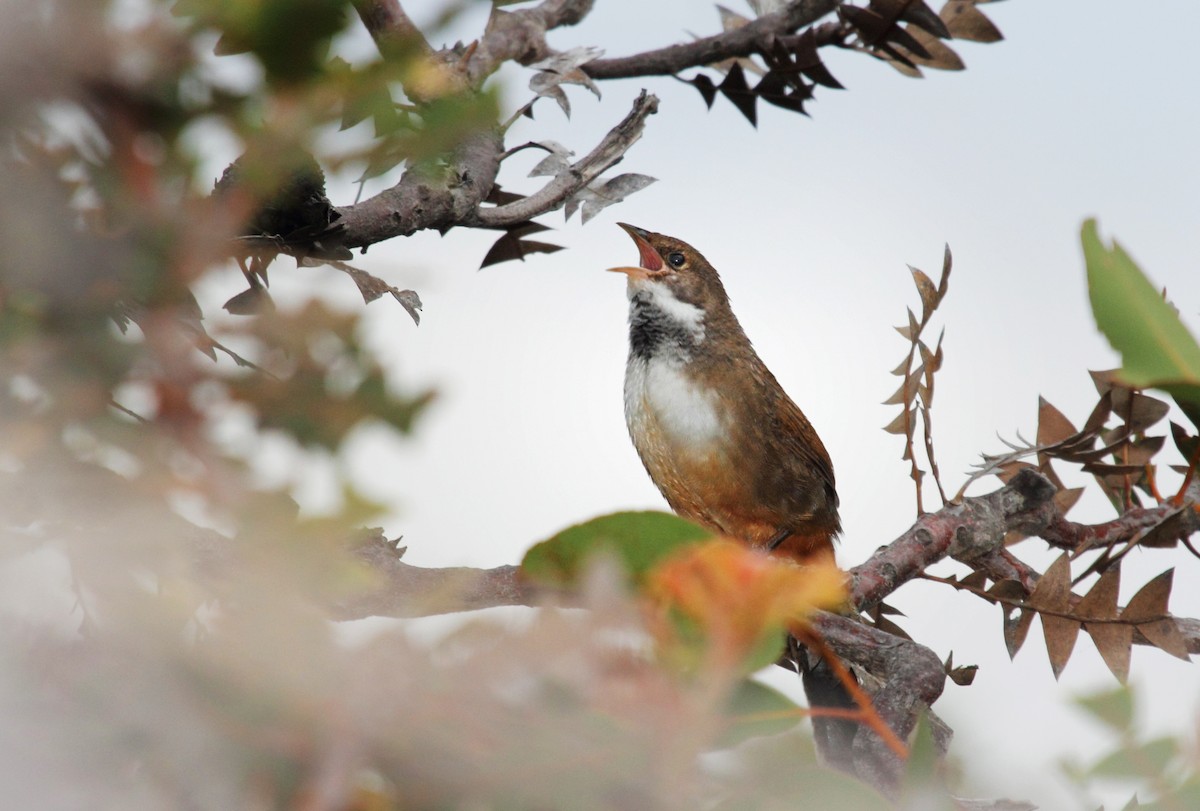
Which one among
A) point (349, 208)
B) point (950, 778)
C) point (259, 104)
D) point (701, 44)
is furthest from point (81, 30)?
point (701, 44)

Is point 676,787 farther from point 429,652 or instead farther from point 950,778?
point 950,778

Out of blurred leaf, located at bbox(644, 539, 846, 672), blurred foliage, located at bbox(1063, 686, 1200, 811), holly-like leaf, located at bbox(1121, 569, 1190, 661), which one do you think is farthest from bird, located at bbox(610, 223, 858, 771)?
blurred leaf, located at bbox(644, 539, 846, 672)

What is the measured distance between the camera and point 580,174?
1.48 metres

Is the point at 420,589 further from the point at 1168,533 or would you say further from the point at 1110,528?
the point at 1110,528

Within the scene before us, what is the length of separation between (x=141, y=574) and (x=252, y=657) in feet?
0.16

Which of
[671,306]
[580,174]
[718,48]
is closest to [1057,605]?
[580,174]

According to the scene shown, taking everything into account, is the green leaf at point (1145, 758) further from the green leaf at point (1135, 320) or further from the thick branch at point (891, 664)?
the thick branch at point (891, 664)

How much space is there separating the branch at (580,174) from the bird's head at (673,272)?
174 cm

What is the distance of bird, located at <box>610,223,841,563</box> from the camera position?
2.70 m

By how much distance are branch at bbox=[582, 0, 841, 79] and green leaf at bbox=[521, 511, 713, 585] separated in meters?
1.75

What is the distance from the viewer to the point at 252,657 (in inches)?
13.1

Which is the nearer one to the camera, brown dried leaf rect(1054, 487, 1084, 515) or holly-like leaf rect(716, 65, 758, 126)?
brown dried leaf rect(1054, 487, 1084, 515)

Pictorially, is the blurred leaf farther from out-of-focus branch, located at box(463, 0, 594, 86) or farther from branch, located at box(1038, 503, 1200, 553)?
out-of-focus branch, located at box(463, 0, 594, 86)

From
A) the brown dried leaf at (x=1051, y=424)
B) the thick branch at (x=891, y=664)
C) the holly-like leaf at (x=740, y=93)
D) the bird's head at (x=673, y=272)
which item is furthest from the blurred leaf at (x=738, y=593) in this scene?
the bird's head at (x=673, y=272)
